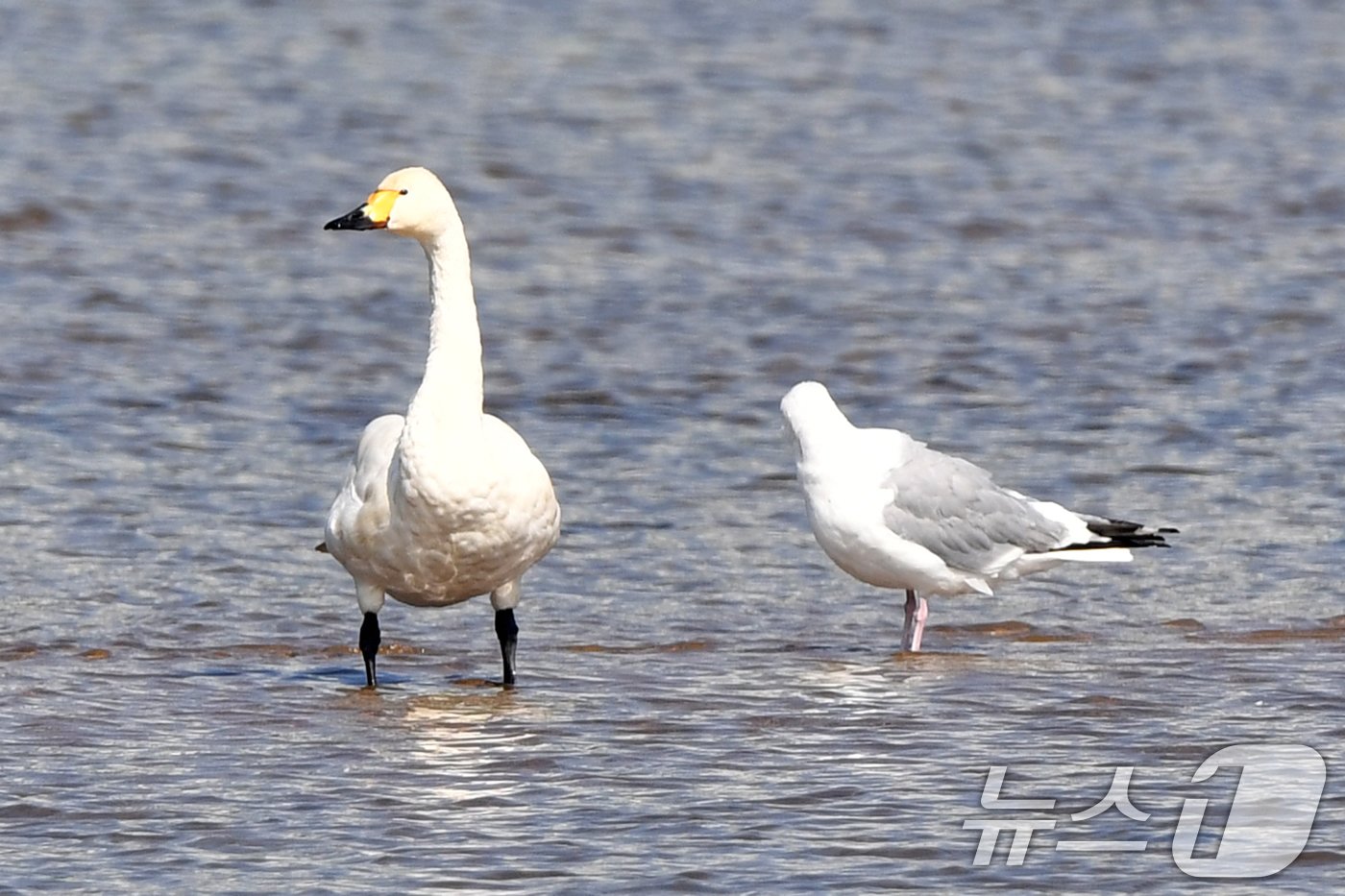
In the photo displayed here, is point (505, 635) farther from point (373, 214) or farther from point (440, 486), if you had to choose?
point (373, 214)

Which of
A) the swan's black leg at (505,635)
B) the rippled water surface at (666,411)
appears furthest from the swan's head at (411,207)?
the rippled water surface at (666,411)

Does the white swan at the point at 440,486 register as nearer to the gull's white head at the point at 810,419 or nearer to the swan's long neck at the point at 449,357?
the swan's long neck at the point at 449,357

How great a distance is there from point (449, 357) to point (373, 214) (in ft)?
1.73

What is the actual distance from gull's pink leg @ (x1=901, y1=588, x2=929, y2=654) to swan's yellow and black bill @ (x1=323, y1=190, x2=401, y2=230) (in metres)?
2.30

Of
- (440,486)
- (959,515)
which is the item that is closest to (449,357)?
(440,486)

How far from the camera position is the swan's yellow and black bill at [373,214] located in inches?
318

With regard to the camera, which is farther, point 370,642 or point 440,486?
point 370,642

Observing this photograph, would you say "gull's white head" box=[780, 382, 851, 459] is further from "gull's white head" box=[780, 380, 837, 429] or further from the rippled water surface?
the rippled water surface

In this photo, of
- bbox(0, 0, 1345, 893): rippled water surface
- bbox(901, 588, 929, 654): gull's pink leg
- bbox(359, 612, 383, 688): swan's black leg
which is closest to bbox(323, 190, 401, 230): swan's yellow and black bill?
bbox(359, 612, 383, 688): swan's black leg

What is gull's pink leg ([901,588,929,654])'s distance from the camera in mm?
8859

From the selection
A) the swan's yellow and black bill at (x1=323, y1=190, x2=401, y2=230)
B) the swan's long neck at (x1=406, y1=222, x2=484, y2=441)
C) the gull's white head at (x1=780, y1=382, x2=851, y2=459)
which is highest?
the swan's yellow and black bill at (x1=323, y1=190, x2=401, y2=230)

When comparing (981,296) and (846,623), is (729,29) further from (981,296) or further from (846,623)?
(846,623)

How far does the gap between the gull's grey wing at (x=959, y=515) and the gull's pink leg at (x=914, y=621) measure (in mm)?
195

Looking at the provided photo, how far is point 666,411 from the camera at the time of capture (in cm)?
1257
